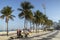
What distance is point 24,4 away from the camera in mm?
57250

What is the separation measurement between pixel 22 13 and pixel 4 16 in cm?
952

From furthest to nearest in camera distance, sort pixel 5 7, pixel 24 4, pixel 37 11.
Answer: pixel 37 11, pixel 24 4, pixel 5 7

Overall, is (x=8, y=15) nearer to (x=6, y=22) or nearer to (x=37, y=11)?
(x=6, y=22)

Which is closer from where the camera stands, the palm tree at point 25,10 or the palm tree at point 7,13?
the palm tree at point 7,13

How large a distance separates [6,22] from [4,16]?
2115 mm

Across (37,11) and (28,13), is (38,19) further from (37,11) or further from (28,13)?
(28,13)

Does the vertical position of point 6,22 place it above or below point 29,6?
below

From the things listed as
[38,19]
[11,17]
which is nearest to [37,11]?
[38,19]

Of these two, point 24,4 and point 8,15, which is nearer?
point 8,15

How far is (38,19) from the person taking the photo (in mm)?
81750

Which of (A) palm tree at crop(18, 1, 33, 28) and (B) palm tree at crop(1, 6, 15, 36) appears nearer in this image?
(B) palm tree at crop(1, 6, 15, 36)

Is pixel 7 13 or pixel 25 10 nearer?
pixel 7 13

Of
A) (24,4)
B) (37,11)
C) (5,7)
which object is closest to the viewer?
(5,7)

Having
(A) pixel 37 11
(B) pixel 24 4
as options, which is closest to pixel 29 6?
(B) pixel 24 4
